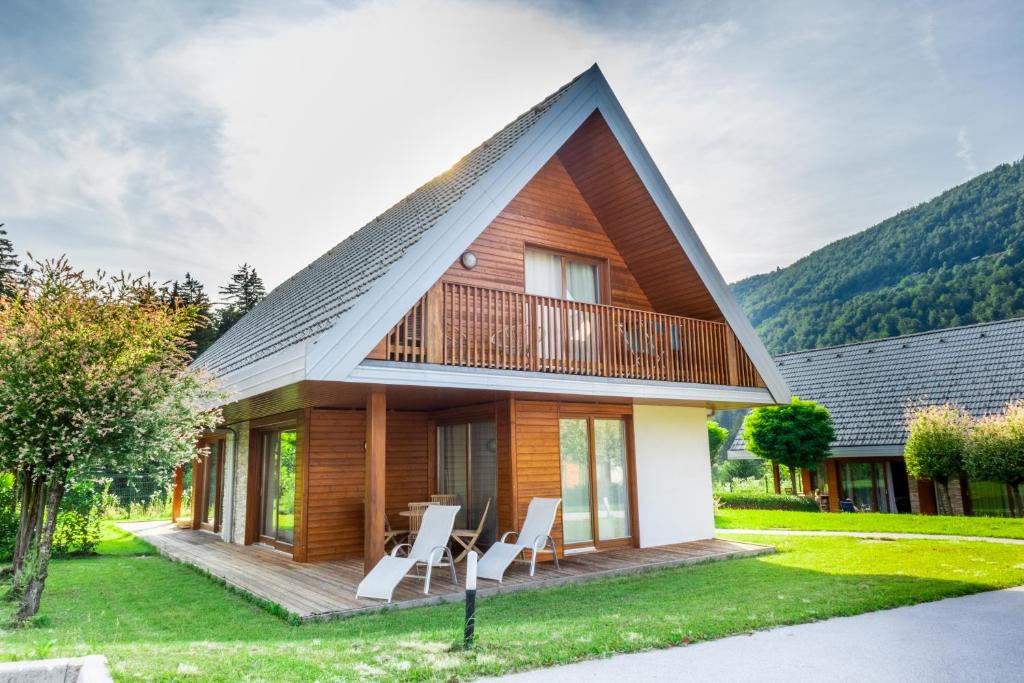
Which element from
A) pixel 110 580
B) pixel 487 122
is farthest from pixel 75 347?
pixel 487 122

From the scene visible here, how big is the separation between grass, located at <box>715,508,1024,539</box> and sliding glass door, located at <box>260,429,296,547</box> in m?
9.76

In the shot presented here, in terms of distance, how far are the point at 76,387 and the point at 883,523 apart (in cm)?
1539

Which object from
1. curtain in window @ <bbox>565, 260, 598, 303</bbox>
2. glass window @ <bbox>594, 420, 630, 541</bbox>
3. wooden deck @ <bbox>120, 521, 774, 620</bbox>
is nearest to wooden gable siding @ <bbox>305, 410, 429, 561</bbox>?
wooden deck @ <bbox>120, 521, 774, 620</bbox>

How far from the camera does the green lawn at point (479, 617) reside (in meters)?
4.60

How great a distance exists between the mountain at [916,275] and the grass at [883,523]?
24.7 m

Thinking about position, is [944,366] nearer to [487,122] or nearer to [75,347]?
[487,122]

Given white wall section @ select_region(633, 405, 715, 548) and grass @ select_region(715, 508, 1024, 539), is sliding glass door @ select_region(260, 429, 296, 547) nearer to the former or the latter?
white wall section @ select_region(633, 405, 715, 548)

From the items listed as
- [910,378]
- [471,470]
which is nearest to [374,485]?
[471,470]

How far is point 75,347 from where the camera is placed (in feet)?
20.9

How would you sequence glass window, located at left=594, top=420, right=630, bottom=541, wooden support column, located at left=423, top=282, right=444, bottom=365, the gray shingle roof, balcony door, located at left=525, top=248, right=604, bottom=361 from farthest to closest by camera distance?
glass window, located at left=594, top=420, right=630, bottom=541 → balcony door, located at left=525, top=248, right=604, bottom=361 → the gray shingle roof → wooden support column, located at left=423, top=282, right=444, bottom=365

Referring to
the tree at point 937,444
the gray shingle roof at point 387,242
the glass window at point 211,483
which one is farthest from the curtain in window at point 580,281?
the tree at point 937,444

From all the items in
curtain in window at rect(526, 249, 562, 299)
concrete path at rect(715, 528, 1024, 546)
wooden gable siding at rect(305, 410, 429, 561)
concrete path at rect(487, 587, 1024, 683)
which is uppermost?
curtain in window at rect(526, 249, 562, 299)

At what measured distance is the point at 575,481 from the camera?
10.6 meters

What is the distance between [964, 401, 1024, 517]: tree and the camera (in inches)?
606
